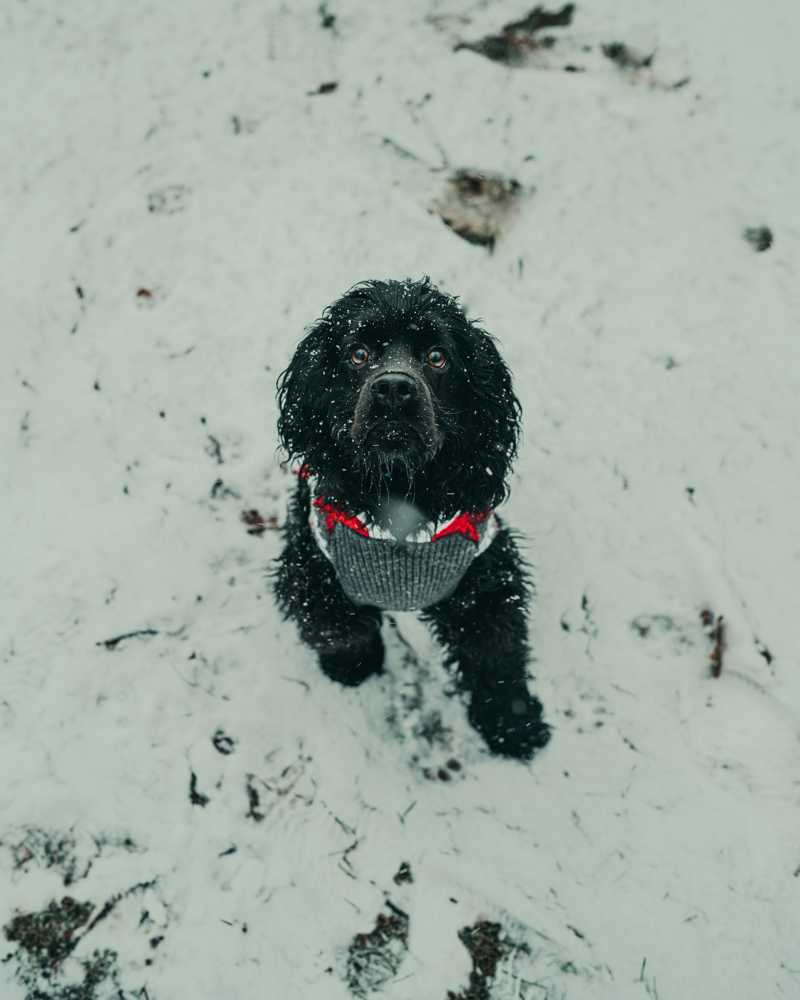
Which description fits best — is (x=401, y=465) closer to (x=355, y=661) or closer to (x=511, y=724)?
(x=355, y=661)

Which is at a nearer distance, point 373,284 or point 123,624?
point 373,284

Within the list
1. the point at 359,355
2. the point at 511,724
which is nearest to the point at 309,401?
the point at 359,355

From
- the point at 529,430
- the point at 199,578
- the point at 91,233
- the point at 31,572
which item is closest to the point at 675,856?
the point at 529,430

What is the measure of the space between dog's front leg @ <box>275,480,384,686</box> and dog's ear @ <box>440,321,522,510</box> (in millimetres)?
707

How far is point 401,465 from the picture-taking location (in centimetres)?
254

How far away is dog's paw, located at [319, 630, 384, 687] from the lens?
10.3ft

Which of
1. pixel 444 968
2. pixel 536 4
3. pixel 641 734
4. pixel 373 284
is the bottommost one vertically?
pixel 444 968

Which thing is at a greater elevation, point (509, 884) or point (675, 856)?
point (675, 856)

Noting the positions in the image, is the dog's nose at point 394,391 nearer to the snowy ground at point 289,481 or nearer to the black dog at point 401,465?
the black dog at point 401,465

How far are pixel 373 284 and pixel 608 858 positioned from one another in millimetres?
2538

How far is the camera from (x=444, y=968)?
267cm

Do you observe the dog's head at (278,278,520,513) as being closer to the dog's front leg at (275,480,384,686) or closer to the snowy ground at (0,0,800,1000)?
the dog's front leg at (275,480,384,686)

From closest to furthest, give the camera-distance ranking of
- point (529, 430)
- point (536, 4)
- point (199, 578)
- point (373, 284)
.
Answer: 1. point (373, 284)
2. point (199, 578)
3. point (529, 430)
4. point (536, 4)

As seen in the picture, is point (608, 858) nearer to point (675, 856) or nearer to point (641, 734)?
point (675, 856)
